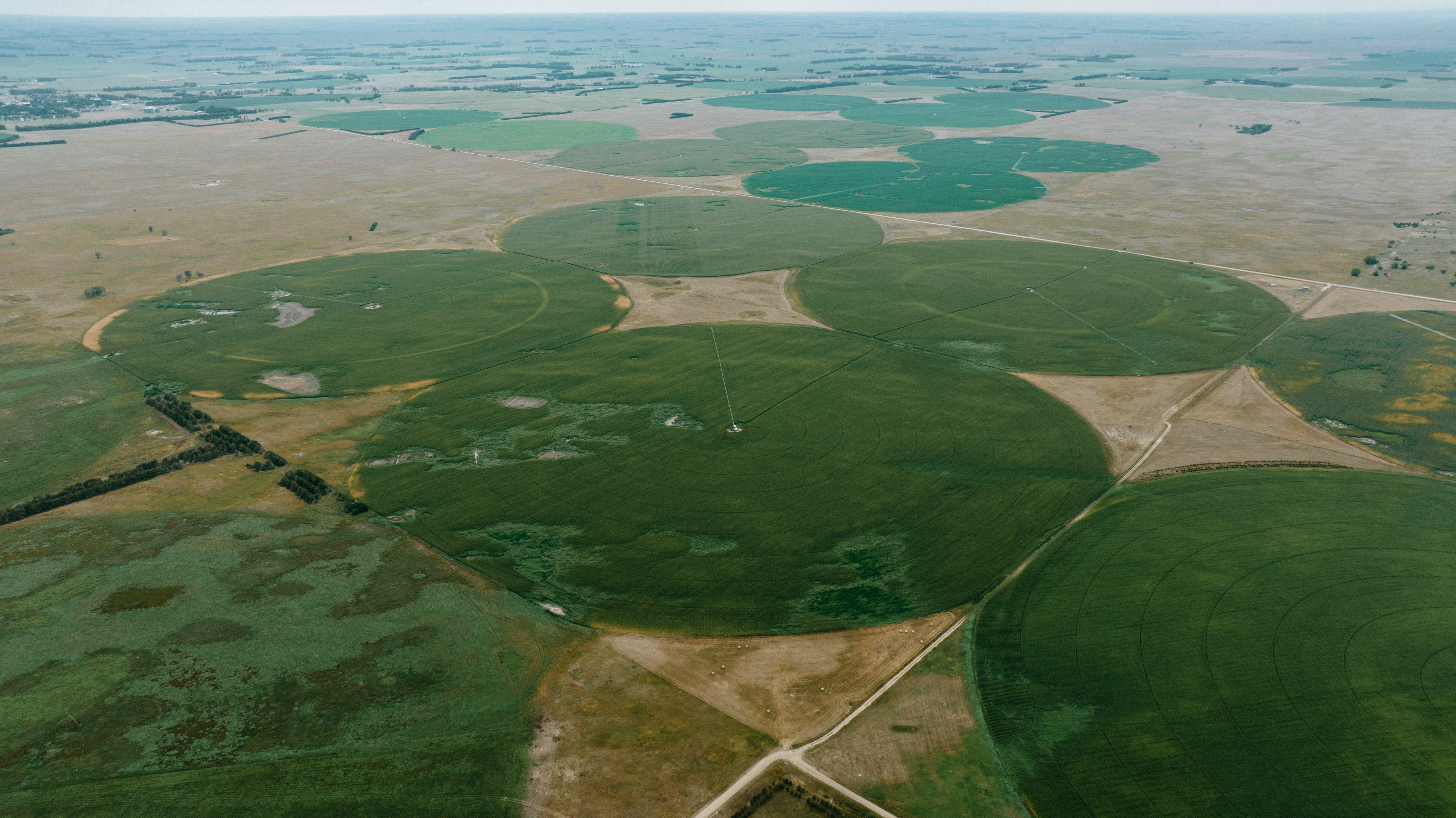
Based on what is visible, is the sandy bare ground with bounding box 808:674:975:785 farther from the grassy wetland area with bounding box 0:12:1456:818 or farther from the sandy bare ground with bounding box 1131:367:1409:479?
the sandy bare ground with bounding box 1131:367:1409:479

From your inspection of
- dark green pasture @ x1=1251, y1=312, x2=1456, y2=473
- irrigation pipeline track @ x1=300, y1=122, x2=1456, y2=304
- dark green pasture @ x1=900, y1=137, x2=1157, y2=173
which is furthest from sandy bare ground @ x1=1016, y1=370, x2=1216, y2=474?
dark green pasture @ x1=900, y1=137, x2=1157, y2=173

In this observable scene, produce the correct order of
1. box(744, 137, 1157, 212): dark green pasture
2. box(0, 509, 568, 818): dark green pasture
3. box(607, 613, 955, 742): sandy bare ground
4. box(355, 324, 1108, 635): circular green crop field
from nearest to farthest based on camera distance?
box(0, 509, 568, 818): dark green pasture < box(607, 613, 955, 742): sandy bare ground < box(355, 324, 1108, 635): circular green crop field < box(744, 137, 1157, 212): dark green pasture

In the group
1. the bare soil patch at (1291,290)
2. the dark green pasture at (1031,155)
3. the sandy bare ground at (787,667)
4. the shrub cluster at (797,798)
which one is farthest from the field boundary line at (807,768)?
the dark green pasture at (1031,155)

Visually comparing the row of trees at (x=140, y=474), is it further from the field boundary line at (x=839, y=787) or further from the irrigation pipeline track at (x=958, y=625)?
the field boundary line at (x=839, y=787)

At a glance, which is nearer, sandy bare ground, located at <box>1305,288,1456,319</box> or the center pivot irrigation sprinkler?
the center pivot irrigation sprinkler

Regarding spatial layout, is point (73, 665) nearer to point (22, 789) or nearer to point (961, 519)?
point (22, 789)

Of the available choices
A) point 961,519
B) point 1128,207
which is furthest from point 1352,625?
point 1128,207

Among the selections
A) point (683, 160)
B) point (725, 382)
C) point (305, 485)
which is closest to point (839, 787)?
point (725, 382)
